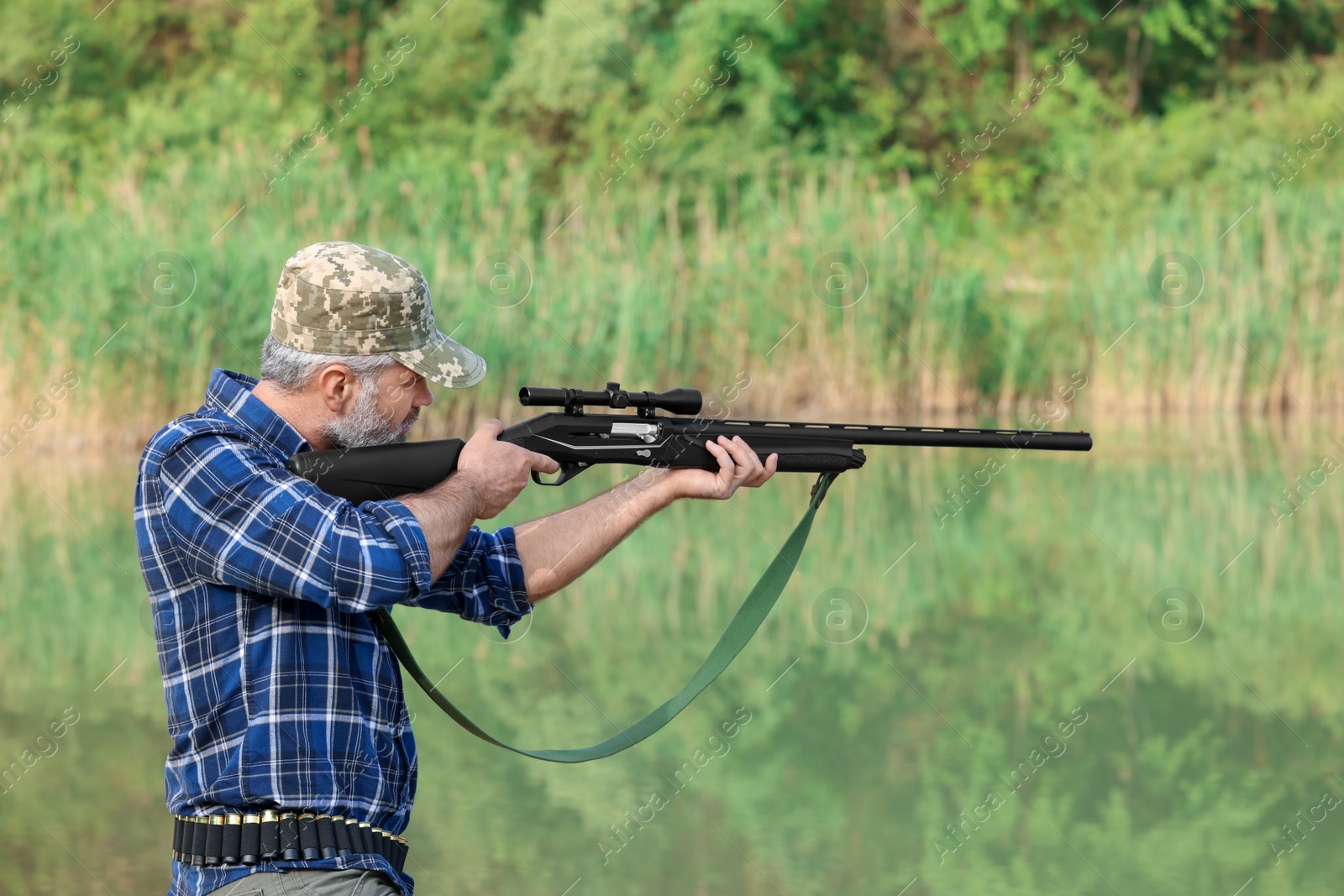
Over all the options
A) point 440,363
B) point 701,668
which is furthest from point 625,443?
point 440,363

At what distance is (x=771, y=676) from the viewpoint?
7023mm

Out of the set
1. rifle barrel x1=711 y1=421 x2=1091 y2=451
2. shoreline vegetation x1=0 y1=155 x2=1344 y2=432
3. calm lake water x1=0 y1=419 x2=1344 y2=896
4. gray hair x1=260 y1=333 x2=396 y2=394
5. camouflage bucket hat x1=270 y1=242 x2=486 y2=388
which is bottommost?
calm lake water x1=0 y1=419 x2=1344 y2=896

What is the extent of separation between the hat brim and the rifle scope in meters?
0.38

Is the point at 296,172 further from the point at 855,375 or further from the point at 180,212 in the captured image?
the point at 855,375

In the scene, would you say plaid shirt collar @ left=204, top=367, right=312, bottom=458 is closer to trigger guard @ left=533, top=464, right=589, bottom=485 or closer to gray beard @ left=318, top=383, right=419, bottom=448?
gray beard @ left=318, top=383, right=419, bottom=448

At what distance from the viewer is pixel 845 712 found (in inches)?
253

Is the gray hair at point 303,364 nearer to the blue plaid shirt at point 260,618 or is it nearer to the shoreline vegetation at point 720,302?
→ the blue plaid shirt at point 260,618

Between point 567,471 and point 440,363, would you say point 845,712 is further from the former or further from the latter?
point 440,363

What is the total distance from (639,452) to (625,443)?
0.12ft

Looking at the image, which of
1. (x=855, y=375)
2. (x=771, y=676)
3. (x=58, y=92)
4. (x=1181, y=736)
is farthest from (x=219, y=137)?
(x=1181, y=736)

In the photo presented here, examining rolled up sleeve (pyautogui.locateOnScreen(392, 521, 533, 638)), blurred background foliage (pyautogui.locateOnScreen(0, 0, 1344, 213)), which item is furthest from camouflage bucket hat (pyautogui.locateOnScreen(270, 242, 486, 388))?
blurred background foliage (pyautogui.locateOnScreen(0, 0, 1344, 213))

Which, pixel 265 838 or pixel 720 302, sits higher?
pixel 720 302

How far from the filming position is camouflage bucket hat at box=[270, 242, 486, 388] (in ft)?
8.07

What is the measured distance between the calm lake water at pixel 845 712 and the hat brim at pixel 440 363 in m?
2.50
